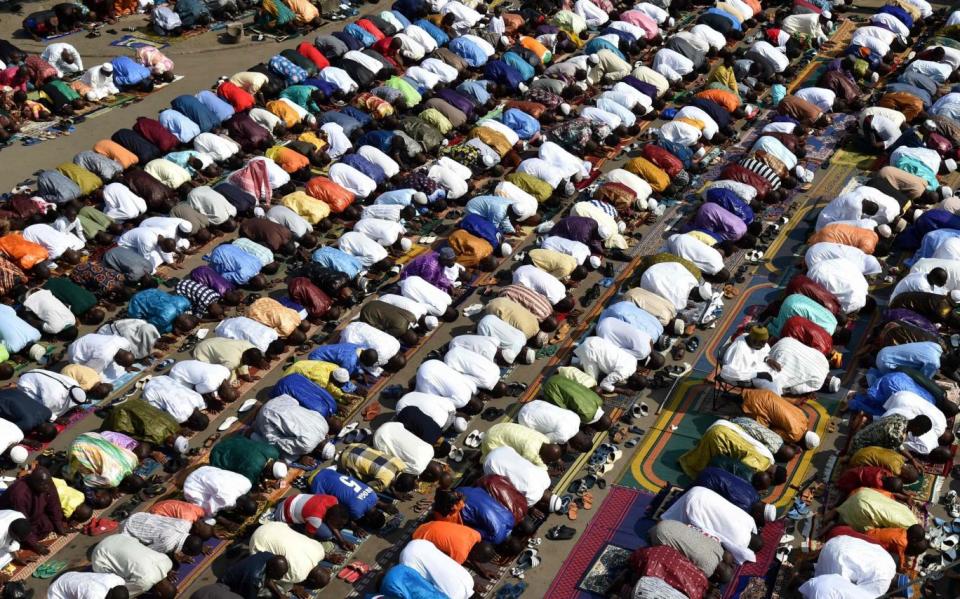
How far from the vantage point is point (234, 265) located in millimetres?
33938

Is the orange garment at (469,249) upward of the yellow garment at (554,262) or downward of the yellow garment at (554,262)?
downward

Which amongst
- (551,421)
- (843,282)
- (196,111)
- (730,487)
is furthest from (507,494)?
(196,111)

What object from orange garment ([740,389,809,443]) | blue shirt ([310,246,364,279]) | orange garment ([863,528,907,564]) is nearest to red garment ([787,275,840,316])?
orange garment ([740,389,809,443])

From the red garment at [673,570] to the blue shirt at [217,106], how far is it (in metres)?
Answer: 21.8

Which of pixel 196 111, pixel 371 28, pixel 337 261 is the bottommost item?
pixel 337 261

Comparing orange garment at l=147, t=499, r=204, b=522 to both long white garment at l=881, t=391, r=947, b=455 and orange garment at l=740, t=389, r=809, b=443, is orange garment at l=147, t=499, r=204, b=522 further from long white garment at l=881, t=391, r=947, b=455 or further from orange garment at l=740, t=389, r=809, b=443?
long white garment at l=881, t=391, r=947, b=455

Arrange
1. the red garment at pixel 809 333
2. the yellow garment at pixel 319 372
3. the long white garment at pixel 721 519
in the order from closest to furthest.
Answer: the long white garment at pixel 721 519 < the yellow garment at pixel 319 372 < the red garment at pixel 809 333

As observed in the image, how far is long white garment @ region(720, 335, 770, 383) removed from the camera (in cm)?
3002

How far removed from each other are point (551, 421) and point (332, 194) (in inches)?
453

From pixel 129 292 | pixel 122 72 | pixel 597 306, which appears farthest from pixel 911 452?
pixel 122 72

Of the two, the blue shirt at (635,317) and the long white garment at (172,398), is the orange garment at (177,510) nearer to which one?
the long white garment at (172,398)

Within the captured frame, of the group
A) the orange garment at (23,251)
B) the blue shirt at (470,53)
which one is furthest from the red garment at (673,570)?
the blue shirt at (470,53)

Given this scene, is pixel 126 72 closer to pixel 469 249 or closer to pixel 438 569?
pixel 469 249

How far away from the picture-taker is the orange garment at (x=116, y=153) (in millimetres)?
38219
